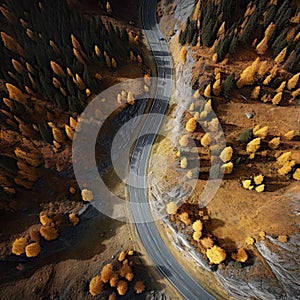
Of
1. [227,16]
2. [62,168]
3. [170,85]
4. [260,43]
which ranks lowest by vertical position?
[62,168]

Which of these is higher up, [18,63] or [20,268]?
[18,63]

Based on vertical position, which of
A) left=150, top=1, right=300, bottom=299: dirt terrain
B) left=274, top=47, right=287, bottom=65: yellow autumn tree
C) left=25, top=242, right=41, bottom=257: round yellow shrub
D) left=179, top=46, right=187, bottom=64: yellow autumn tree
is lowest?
left=25, top=242, right=41, bottom=257: round yellow shrub

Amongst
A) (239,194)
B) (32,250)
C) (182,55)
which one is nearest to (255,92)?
(182,55)

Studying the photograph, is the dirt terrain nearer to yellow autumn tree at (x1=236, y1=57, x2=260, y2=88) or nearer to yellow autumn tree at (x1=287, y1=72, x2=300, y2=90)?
yellow autumn tree at (x1=236, y1=57, x2=260, y2=88)

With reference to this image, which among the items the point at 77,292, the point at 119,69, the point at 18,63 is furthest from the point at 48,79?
the point at 77,292

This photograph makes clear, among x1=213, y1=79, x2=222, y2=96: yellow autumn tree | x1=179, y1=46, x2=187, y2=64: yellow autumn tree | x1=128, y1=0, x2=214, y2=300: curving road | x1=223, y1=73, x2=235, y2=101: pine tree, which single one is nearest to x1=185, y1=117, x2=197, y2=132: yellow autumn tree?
x1=213, y1=79, x2=222, y2=96: yellow autumn tree

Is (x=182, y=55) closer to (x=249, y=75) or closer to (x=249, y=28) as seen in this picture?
(x=249, y=28)

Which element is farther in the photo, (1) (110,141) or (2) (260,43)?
(1) (110,141)

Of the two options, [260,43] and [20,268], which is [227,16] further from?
[20,268]
